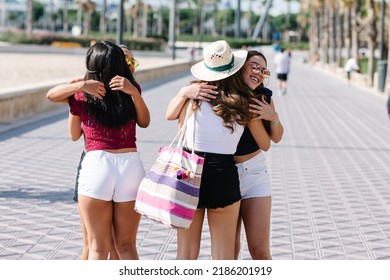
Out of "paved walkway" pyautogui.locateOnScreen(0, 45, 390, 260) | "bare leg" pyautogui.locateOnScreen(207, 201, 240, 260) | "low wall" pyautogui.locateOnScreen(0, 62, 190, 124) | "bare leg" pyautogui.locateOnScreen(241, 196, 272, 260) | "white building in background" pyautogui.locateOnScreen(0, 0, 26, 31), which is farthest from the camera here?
"white building in background" pyautogui.locateOnScreen(0, 0, 26, 31)

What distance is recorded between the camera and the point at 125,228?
4.91 metres

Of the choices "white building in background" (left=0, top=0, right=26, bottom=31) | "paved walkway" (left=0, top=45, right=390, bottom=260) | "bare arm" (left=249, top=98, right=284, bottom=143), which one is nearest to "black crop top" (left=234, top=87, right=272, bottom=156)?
"bare arm" (left=249, top=98, right=284, bottom=143)

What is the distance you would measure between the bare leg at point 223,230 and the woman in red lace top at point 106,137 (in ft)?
1.45

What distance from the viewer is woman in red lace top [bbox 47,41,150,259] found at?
4730mm

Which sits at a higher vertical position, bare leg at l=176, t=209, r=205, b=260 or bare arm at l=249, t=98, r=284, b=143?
bare arm at l=249, t=98, r=284, b=143

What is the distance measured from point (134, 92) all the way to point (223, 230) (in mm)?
878

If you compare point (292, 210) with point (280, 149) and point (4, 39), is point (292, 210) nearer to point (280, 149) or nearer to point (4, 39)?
point (280, 149)

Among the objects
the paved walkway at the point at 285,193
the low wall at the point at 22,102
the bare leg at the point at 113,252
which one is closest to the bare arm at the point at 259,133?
the bare leg at the point at 113,252

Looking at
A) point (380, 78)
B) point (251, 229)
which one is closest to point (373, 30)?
point (380, 78)

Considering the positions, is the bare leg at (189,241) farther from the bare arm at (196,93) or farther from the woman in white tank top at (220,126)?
the bare arm at (196,93)

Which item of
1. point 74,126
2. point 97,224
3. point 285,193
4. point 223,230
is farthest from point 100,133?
point 285,193

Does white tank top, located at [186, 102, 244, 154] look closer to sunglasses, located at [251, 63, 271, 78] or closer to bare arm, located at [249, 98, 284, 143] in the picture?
bare arm, located at [249, 98, 284, 143]

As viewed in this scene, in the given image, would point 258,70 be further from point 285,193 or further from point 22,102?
point 22,102
